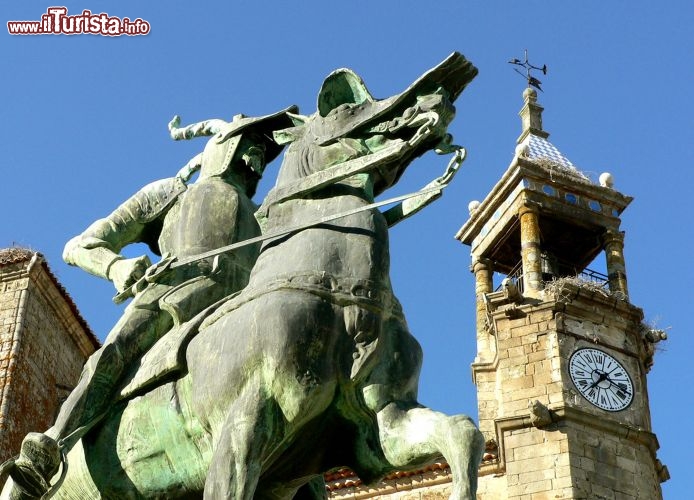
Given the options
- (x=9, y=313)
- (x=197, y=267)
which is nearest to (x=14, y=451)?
(x=9, y=313)

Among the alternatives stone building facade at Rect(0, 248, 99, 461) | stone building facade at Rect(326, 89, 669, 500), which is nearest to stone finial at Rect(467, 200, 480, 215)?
stone building facade at Rect(326, 89, 669, 500)

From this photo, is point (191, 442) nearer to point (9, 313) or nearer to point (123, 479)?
point (123, 479)

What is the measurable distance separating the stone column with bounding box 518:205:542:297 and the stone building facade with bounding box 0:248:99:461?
76.0 feet

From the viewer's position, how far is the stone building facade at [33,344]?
1950 cm

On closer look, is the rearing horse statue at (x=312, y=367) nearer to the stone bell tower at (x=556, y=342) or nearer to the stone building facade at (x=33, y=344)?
the stone building facade at (x=33, y=344)

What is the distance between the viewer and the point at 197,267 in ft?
24.6

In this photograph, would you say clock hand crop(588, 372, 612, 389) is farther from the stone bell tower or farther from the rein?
the rein

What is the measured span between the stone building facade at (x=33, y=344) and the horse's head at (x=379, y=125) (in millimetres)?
12447

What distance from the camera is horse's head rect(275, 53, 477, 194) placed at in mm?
7109

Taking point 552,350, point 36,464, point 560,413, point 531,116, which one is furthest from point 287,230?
point 531,116

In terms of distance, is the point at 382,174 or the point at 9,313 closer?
the point at 382,174

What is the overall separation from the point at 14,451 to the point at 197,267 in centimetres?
1215

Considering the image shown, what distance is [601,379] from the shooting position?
40000mm

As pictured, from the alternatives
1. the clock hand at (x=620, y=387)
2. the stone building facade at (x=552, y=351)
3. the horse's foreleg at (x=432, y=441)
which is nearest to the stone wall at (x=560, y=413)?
the stone building facade at (x=552, y=351)
